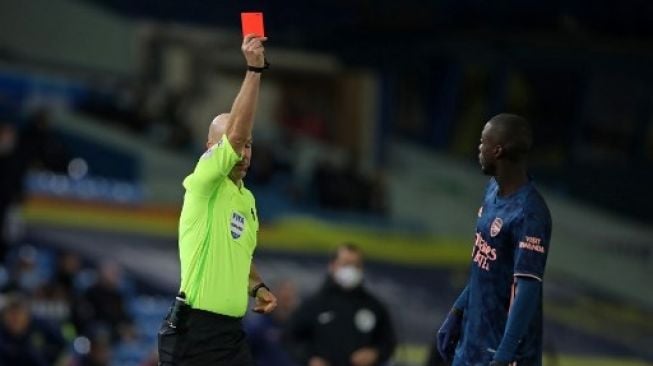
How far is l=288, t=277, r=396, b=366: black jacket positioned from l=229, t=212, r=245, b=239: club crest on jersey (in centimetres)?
410

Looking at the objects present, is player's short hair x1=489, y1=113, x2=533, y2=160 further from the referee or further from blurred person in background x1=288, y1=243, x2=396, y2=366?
blurred person in background x1=288, y1=243, x2=396, y2=366

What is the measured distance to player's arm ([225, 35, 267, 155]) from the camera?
668 centimetres

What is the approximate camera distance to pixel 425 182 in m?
25.2

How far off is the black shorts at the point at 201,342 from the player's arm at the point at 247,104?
0.81m

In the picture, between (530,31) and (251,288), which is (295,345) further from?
(530,31)

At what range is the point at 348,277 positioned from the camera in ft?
35.7

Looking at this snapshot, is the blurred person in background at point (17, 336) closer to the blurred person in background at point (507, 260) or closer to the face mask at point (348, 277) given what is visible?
the face mask at point (348, 277)

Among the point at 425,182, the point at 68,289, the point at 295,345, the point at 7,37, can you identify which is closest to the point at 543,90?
the point at 425,182

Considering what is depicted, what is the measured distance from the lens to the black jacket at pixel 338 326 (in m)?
11.1

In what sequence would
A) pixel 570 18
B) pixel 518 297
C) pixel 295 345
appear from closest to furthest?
1. pixel 518 297
2. pixel 295 345
3. pixel 570 18

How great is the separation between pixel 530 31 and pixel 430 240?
3641 mm

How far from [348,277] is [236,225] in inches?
157

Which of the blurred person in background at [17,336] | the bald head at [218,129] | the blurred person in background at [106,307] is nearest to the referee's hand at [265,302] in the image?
the bald head at [218,129]

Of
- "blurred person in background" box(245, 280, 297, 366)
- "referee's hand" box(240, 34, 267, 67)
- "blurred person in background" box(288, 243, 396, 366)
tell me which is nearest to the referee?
"referee's hand" box(240, 34, 267, 67)
